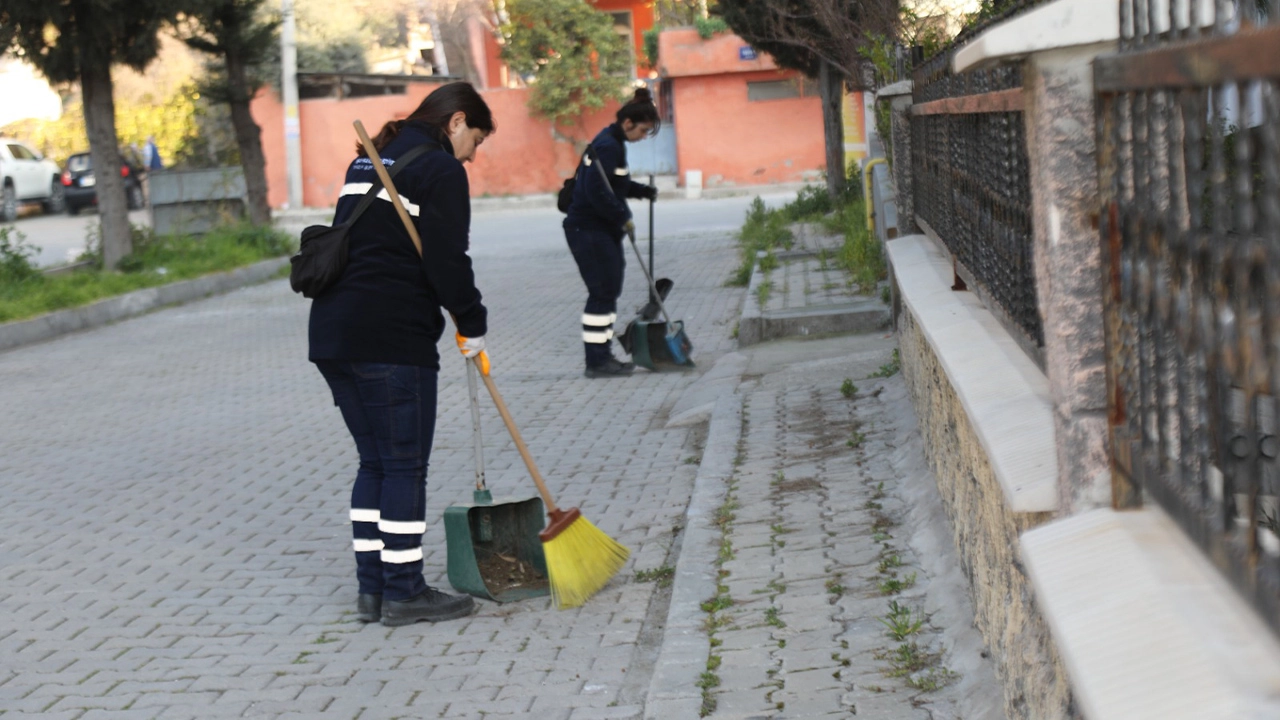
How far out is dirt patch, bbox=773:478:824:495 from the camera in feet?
20.0

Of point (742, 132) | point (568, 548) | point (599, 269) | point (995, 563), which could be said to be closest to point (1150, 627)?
point (995, 563)

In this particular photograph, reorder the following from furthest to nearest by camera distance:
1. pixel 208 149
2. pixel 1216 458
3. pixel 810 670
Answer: pixel 208 149, pixel 810 670, pixel 1216 458

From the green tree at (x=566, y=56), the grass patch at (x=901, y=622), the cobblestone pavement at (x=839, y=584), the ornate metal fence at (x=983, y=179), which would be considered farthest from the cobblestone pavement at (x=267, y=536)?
the green tree at (x=566, y=56)

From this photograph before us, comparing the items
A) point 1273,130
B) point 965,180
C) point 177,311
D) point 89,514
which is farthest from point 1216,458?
point 177,311

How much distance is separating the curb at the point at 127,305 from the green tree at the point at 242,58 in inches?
70.6

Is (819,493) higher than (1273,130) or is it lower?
lower

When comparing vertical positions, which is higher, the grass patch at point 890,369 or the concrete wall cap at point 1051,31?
the concrete wall cap at point 1051,31

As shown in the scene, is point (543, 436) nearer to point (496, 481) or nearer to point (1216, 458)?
point (496, 481)

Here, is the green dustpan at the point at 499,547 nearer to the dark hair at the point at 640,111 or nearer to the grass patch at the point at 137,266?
Result: the dark hair at the point at 640,111

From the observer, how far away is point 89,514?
22.7 feet

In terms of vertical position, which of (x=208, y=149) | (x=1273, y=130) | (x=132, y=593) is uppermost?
(x=208, y=149)

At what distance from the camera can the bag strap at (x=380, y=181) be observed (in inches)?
194

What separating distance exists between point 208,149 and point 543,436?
30.7 meters

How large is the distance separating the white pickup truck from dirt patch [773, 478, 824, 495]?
30.7 meters
